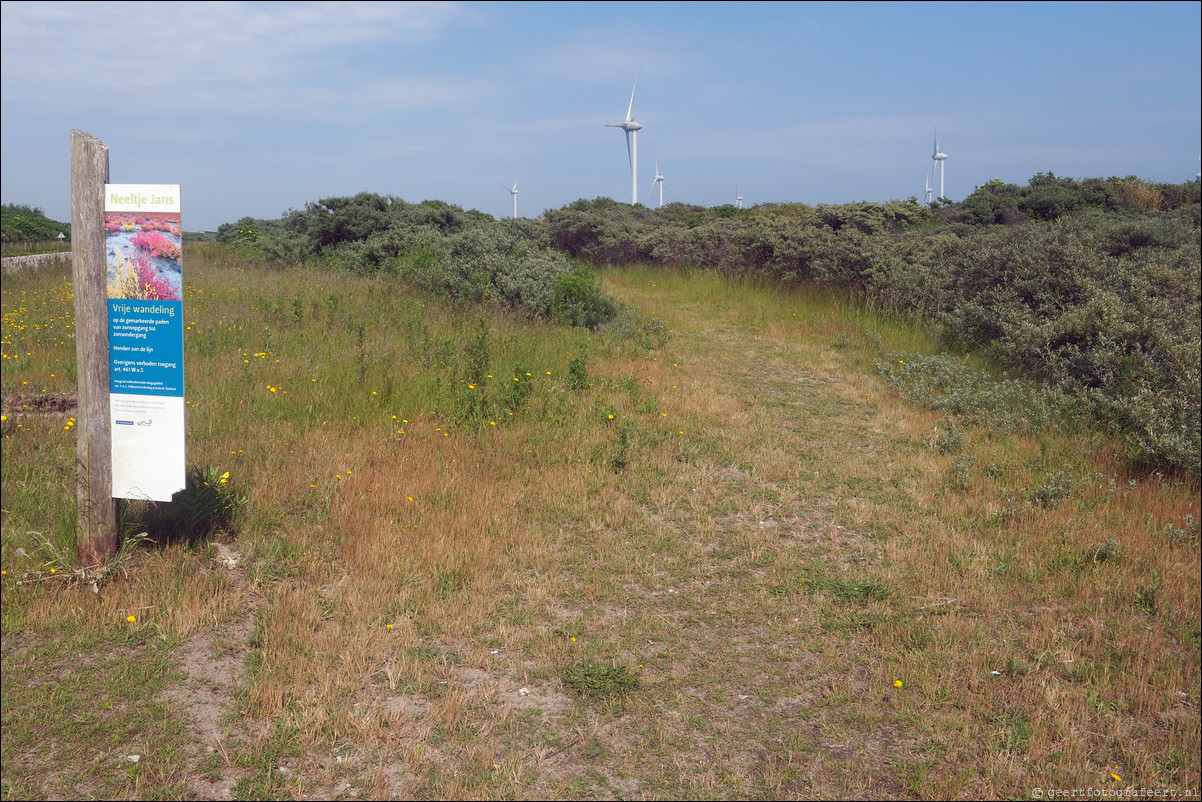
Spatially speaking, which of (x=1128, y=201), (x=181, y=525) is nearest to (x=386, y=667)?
(x=181, y=525)

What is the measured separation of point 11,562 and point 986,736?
→ 530cm

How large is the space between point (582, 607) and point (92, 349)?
10.5 ft

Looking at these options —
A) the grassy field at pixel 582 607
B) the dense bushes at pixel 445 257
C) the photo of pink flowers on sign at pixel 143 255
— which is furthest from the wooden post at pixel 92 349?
the dense bushes at pixel 445 257

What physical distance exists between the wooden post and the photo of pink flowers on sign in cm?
→ 5

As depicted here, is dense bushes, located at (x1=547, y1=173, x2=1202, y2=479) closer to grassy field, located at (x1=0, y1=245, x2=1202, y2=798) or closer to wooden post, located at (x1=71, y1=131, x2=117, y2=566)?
grassy field, located at (x1=0, y1=245, x2=1202, y2=798)

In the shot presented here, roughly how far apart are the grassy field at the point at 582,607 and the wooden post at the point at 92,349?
0.83 feet

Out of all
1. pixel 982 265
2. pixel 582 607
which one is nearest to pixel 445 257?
pixel 982 265

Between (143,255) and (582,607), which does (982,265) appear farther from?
(143,255)

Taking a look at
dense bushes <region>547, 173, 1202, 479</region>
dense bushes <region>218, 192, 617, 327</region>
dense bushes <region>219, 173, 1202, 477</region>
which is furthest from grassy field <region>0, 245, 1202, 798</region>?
dense bushes <region>218, 192, 617, 327</region>

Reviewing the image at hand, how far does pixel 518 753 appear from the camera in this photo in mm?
3389

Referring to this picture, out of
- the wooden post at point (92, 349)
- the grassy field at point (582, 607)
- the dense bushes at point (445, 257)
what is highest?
the dense bushes at point (445, 257)

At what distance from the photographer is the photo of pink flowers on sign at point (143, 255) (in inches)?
173

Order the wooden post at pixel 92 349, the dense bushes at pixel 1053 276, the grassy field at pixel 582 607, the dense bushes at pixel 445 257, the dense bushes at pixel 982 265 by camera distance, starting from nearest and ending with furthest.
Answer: the grassy field at pixel 582 607
the wooden post at pixel 92 349
the dense bushes at pixel 1053 276
the dense bushes at pixel 982 265
the dense bushes at pixel 445 257

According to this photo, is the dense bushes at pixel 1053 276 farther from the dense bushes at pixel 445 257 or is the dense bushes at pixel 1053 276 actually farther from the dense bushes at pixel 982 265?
the dense bushes at pixel 445 257
